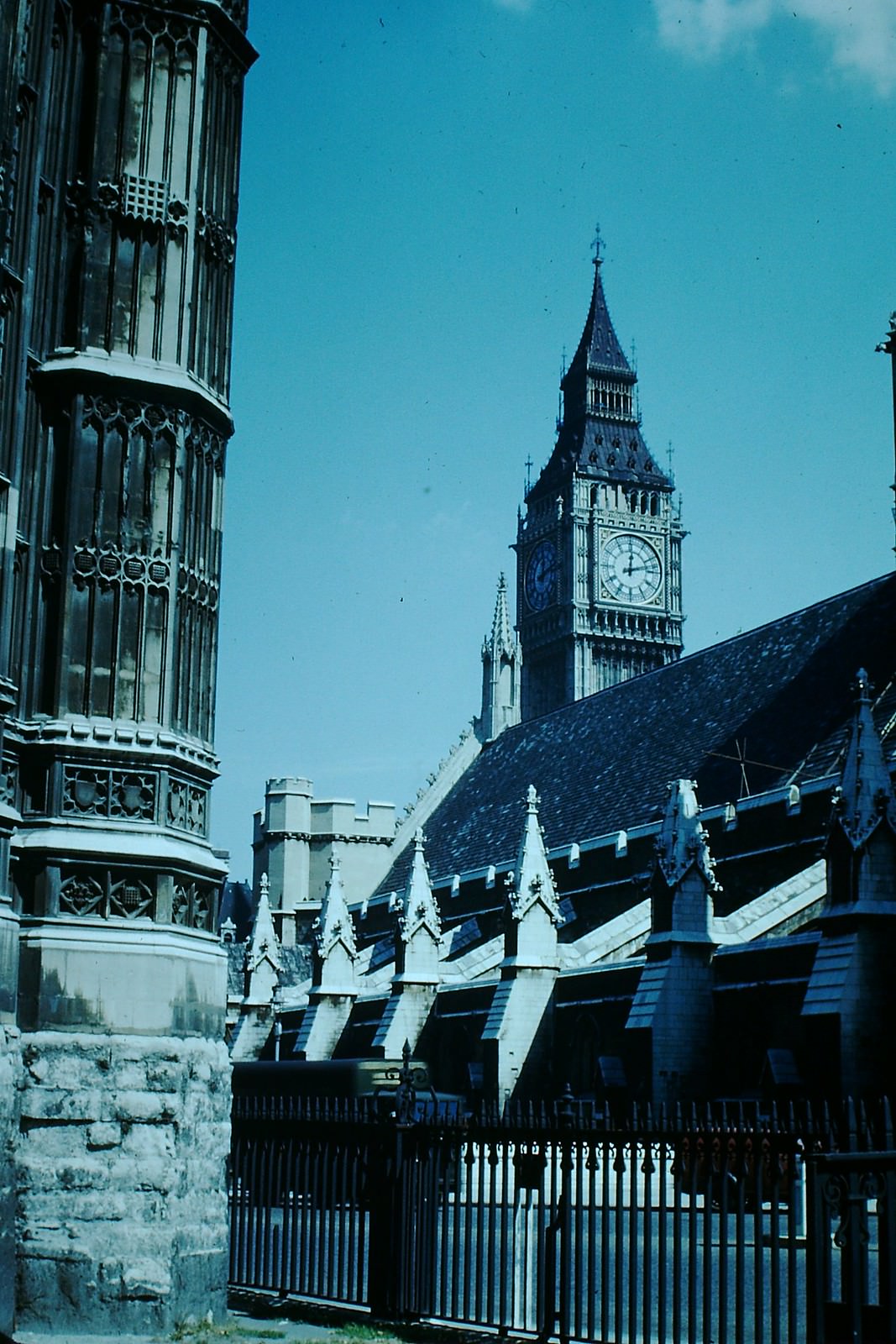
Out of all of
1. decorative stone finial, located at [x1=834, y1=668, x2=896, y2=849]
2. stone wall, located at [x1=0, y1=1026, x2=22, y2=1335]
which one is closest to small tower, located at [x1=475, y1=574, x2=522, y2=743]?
decorative stone finial, located at [x1=834, y1=668, x2=896, y2=849]

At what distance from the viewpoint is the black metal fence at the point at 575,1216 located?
9734mm

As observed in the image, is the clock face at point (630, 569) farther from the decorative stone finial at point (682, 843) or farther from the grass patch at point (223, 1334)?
the grass patch at point (223, 1334)

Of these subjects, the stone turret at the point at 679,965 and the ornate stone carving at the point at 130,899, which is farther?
the stone turret at the point at 679,965

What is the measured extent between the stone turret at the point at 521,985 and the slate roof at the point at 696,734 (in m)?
5.10

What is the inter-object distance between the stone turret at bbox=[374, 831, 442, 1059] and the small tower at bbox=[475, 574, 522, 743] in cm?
2310

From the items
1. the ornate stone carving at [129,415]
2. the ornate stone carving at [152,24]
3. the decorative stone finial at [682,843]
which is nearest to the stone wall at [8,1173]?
the ornate stone carving at [129,415]

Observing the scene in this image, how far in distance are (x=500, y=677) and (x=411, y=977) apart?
3328cm

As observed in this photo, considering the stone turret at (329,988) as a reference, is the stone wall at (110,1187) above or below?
below

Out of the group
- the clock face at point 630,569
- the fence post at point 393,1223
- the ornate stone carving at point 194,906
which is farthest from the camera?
the clock face at point 630,569

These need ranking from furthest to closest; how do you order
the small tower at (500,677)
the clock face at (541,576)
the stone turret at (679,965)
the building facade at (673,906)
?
the clock face at (541,576)
the small tower at (500,677)
the stone turret at (679,965)
the building facade at (673,906)

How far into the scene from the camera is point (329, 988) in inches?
1618

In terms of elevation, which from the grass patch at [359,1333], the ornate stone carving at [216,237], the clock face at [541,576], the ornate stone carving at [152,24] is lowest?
the grass patch at [359,1333]

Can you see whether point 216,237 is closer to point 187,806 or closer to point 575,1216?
point 187,806

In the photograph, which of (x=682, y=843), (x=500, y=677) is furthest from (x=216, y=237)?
(x=500, y=677)
